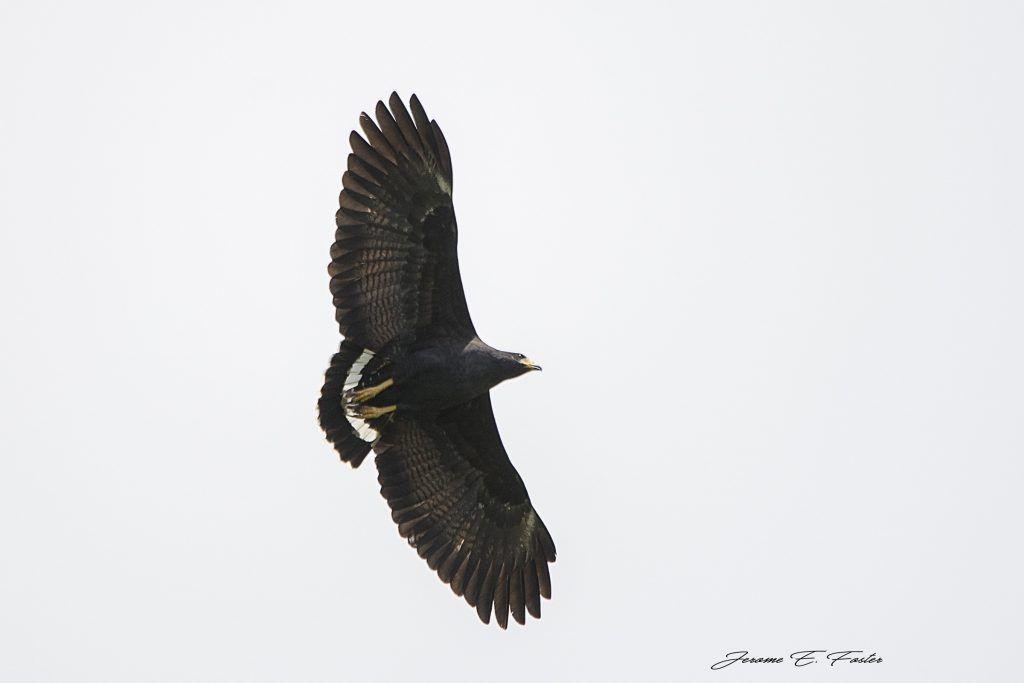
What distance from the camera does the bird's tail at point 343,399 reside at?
15.0 m

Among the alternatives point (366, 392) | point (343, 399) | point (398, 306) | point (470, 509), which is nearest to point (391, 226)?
point (398, 306)

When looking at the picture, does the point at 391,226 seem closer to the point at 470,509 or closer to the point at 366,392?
the point at 366,392

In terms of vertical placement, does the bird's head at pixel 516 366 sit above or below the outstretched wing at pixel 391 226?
below

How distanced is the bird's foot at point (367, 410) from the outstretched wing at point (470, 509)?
564 mm

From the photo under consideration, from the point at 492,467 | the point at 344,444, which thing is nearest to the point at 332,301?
the point at 344,444

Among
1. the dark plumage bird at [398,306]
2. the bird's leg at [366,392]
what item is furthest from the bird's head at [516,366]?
the bird's leg at [366,392]

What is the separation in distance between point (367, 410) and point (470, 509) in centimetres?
197

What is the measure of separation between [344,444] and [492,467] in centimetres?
183

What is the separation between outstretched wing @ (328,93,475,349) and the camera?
584 inches

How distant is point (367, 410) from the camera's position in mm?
15195

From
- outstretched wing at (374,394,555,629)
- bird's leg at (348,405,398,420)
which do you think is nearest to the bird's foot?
bird's leg at (348,405,398,420)

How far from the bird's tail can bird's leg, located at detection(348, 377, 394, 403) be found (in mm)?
58

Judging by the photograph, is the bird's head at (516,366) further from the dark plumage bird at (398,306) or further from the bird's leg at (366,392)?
the bird's leg at (366,392)

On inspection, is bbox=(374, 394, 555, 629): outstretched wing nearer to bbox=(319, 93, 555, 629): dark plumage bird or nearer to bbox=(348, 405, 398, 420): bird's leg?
bbox=(319, 93, 555, 629): dark plumage bird
